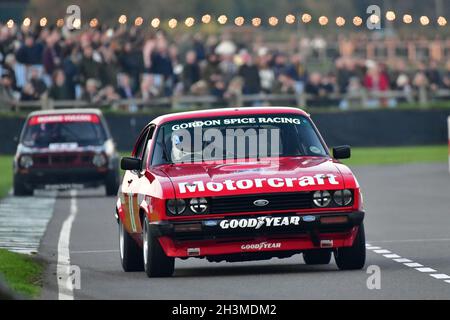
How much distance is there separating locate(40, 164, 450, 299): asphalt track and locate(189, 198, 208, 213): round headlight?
570 mm

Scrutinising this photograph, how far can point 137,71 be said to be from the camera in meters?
40.1

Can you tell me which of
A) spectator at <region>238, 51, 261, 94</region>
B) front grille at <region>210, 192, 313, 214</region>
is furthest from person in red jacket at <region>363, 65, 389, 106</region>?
front grille at <region>210, 192, 313, 214</region>

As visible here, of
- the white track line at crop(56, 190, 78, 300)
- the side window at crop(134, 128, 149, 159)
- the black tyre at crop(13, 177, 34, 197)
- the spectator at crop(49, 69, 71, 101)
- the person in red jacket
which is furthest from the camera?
the person in red jacket

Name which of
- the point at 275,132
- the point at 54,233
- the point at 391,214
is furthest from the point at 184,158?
the point at 391,214

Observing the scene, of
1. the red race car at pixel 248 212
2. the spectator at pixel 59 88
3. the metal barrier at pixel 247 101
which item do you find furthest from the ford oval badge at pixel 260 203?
the metal barrier at pixel 247 101

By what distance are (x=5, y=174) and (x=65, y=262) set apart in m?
22.0

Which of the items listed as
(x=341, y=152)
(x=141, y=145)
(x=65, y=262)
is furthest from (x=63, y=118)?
(x=341, y=152)

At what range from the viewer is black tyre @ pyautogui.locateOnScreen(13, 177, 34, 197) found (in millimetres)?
29028

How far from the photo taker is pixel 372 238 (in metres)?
18.1

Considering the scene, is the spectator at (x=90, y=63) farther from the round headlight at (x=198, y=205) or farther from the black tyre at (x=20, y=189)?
the round headlight at (x=198, y=205)

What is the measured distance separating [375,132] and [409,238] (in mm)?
27693

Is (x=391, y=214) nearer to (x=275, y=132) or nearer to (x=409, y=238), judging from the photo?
(x=409, y=238)

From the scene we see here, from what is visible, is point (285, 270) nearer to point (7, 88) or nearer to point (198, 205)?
point (198, 205)

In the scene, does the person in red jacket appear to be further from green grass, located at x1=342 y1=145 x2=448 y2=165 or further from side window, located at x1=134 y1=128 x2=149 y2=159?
side window, located at x1=134 y1=128 x2=149 y2=159
